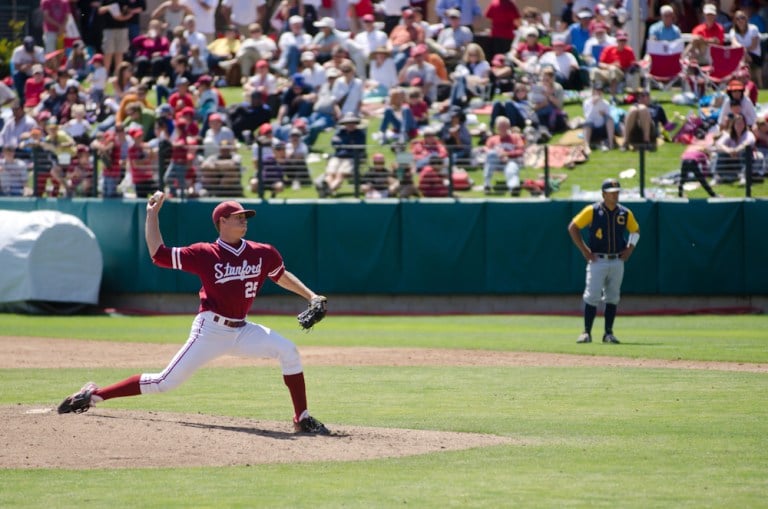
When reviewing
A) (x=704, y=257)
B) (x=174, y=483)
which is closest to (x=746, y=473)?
(x=174, y=483)

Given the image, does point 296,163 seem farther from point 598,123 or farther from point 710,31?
point 710,31

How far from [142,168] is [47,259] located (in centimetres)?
258

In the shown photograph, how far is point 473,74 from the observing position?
25797 millimetres

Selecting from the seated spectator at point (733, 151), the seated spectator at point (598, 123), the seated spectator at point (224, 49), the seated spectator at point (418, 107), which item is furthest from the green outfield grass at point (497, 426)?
the seated spectator at point (224, 49)

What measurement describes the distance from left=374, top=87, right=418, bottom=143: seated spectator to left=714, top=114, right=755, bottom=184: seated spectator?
561 cm

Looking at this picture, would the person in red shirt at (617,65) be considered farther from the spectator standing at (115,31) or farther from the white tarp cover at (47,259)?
the spectator standing at (115,31)

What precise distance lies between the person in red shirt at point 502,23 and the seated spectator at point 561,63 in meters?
1.91

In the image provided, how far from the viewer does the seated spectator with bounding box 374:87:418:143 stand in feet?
78.3

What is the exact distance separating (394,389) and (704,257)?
10326mm

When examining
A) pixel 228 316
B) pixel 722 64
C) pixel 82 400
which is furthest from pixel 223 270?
pixel 722 64

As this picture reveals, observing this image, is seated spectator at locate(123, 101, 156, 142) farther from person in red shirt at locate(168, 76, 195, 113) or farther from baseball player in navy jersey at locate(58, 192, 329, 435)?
baseball player in navy jersey at locate(58, 192, 329, 435)

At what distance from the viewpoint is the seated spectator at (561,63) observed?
25.0 m

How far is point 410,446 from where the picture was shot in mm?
9164

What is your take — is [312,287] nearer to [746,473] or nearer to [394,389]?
[394,389]
